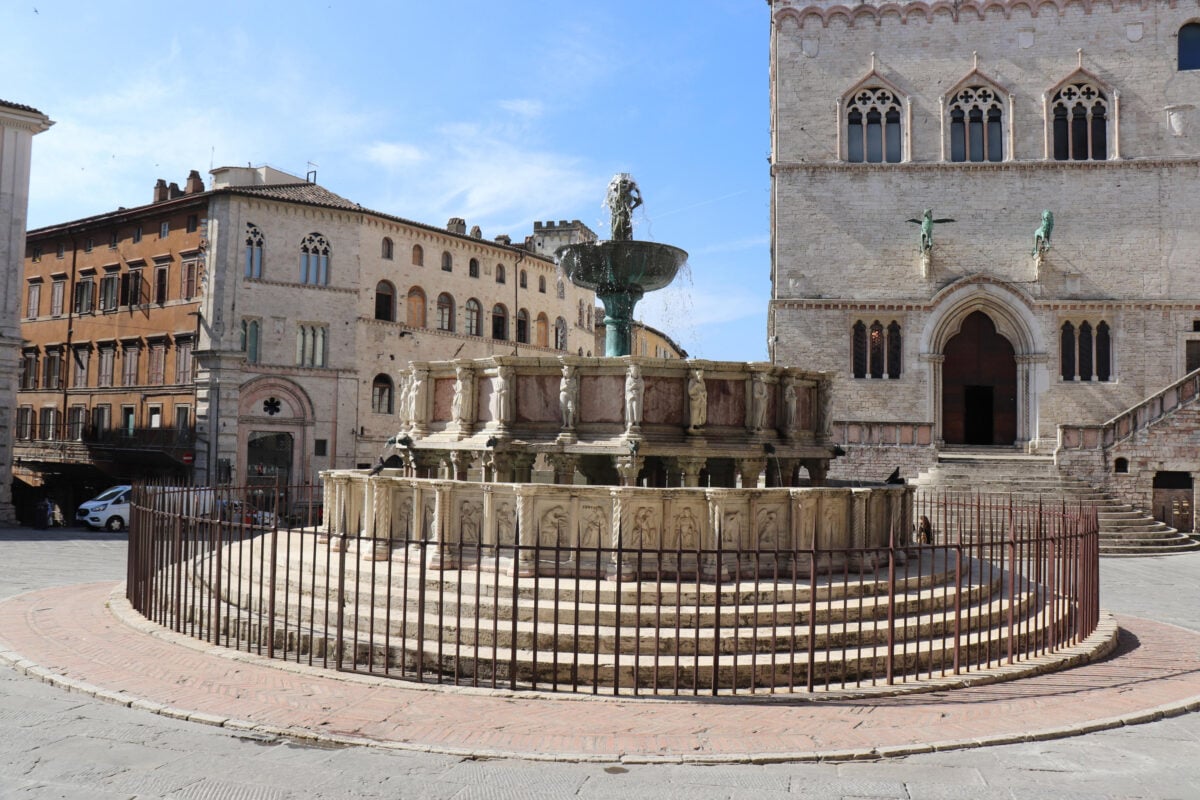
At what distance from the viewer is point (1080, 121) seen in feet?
98.0

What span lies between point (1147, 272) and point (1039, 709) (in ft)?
86.8

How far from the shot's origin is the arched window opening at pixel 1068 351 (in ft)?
96.8

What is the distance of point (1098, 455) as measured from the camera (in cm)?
2520

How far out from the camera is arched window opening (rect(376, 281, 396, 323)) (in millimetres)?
38719

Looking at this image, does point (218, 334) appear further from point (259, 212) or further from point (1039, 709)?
point (1039, 709)

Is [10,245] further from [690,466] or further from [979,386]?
[979,386]

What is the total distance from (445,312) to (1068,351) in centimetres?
2540

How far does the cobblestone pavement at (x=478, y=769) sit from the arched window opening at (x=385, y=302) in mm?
32307

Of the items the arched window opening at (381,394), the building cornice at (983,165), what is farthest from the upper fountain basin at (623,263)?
the arched window opening at (381,394)

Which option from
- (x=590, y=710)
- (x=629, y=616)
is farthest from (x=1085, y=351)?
(x=590, y=710)

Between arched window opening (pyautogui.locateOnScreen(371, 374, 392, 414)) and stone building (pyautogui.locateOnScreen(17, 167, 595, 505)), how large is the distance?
0.08 m

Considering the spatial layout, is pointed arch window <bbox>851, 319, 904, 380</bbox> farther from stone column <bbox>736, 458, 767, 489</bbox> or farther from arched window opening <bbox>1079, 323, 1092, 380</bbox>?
stone column <bbox>736, 458, 767, 489</bbox>

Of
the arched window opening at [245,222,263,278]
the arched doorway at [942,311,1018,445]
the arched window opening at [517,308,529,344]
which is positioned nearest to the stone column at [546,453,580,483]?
the arched doorway at [942,311,1018,445]

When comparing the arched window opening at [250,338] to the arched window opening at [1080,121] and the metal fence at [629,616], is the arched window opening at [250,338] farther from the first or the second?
the arched window opening at [1080,121]
